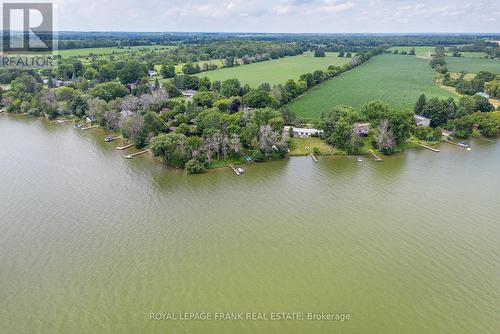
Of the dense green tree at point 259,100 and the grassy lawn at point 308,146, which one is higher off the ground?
the dense green tree at point 259,100

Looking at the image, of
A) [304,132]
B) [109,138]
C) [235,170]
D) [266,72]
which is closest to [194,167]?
[235,170]

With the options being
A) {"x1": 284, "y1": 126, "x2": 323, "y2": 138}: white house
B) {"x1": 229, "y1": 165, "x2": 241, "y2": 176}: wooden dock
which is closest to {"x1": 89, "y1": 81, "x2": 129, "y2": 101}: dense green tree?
{"x1": 284, "y1": 126, "x2": 323, "y2": 138}: white house

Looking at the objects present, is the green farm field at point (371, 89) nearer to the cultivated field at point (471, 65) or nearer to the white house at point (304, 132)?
the cultivated field at point (471, 65)

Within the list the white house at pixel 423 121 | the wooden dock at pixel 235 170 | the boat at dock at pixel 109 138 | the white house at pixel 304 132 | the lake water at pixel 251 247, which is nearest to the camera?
the lake water at pixel 251 247

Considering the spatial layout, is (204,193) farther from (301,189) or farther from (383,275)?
(383,275)

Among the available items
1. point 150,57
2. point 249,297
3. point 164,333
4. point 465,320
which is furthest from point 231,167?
point 150,57

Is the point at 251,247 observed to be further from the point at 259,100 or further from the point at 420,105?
the point at 420,105

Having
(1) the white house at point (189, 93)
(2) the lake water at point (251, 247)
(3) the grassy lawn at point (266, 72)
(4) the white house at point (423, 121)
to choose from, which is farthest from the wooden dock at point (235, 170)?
(3) the grassy lawn at point (266, 72)
